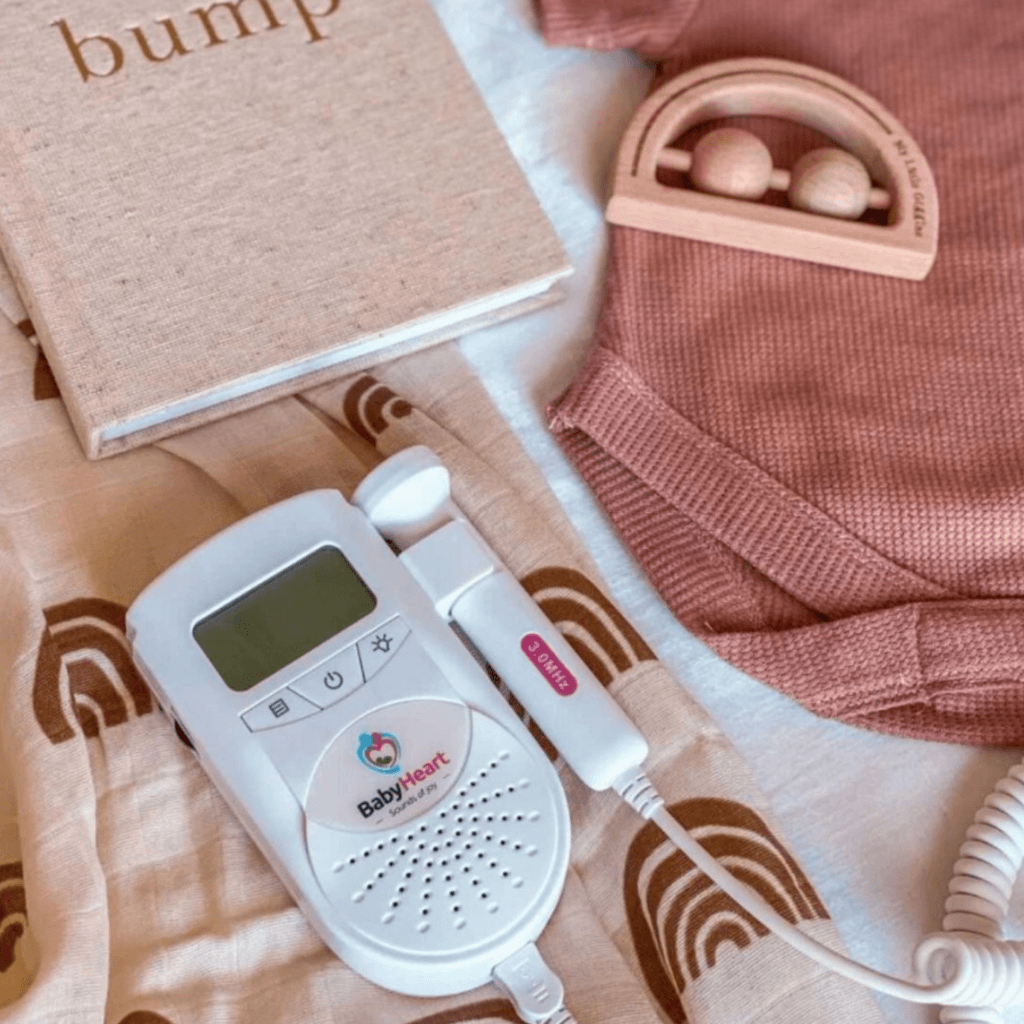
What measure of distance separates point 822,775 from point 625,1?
442mm

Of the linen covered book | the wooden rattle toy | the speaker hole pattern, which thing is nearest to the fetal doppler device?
the speaker hole pattern

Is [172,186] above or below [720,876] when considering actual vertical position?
above

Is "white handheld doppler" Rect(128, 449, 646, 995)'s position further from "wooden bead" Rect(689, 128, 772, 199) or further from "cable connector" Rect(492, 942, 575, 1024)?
Answer: "wooden bead" Rect(689, 128, 772, 199)

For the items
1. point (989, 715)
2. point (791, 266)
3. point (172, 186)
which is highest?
point (172, 186)

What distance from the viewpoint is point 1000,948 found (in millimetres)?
497

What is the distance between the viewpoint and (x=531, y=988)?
0.49m

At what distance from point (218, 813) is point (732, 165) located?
41 cm

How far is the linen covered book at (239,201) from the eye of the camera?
60 cm

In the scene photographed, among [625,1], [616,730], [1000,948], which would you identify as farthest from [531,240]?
[1000,948]

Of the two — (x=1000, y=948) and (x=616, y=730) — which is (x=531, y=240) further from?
(x=1000, y=948)

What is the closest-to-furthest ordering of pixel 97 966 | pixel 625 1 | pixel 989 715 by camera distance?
pixel 97 966 → pixel 989 715 → pixel 625 1

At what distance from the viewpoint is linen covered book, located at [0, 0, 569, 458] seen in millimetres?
604

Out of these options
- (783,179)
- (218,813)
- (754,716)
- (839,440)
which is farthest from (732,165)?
(218,813)

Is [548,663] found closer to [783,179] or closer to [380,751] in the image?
[380,751]
